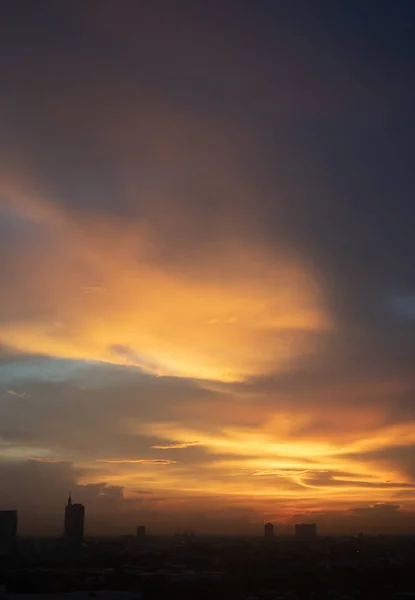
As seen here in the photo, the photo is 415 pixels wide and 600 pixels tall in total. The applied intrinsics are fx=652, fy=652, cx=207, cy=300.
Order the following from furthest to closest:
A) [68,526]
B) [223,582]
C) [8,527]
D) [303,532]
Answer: [303,532]
[68,526]
[8,527]
[223,582]

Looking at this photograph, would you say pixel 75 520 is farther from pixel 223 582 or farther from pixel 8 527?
pixel 223 582

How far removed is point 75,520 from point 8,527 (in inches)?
382

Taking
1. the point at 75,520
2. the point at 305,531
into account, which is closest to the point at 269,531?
the point at 305,531

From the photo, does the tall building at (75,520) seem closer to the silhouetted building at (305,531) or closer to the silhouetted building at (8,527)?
the silhouetted building at (8,527)

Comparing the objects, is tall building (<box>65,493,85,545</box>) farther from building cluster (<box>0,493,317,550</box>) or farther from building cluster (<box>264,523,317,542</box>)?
building cluster (<box>264,523,317,542</box>)

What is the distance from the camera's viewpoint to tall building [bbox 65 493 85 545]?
63.8m

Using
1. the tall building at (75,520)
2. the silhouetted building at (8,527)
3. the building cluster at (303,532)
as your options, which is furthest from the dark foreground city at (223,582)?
the building cluster at (303,532)

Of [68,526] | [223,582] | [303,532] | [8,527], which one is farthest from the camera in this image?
[303,532]

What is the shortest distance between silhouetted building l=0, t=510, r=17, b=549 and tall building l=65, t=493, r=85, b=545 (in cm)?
772

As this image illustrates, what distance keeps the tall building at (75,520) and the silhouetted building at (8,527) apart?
7724 mm

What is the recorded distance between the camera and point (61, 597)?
72.1ft

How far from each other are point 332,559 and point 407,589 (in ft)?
55.4

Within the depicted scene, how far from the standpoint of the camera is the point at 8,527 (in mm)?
55656

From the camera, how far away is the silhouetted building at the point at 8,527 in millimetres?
54447
